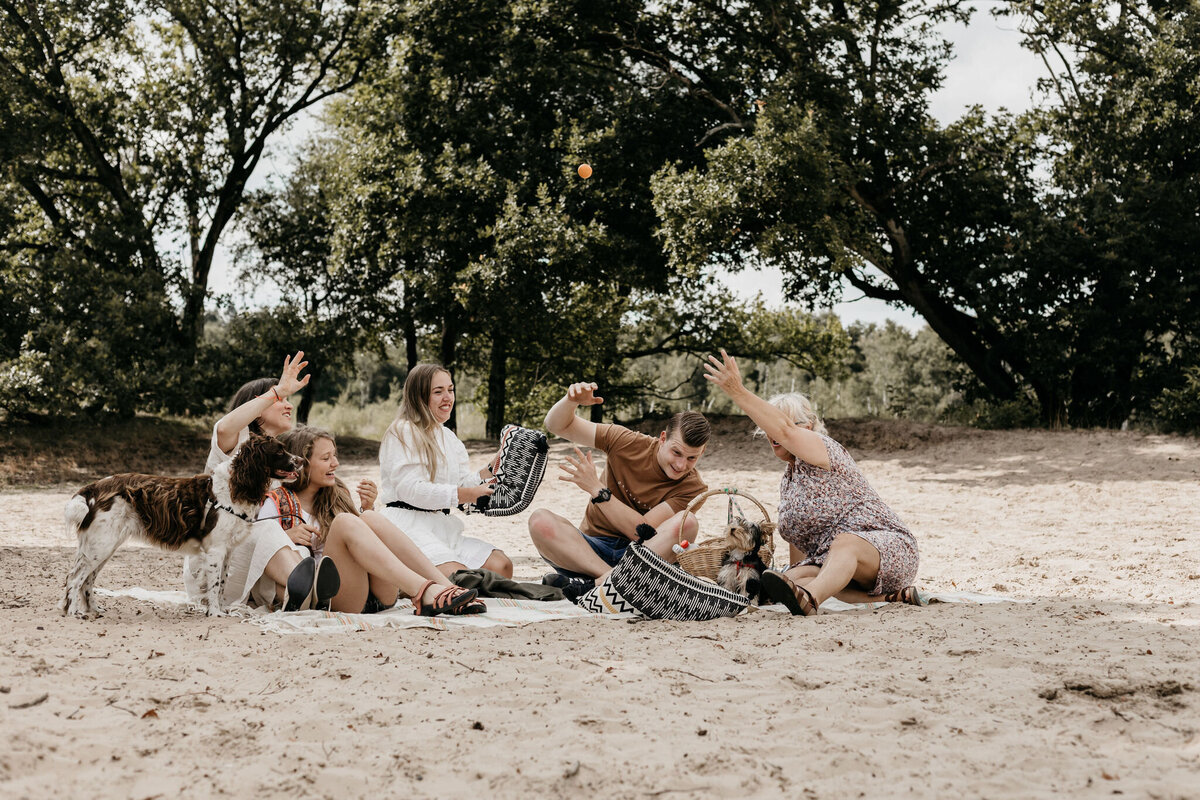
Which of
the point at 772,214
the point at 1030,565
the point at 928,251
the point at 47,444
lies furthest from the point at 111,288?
the point at 1030,565

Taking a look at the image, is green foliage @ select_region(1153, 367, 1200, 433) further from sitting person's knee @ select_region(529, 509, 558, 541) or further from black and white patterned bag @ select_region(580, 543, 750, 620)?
sitting person's knee @ select_region(529, 509, 558, 541)

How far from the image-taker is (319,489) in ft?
16.7

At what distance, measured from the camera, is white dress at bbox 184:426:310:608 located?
186 inches

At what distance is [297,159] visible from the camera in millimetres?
22438

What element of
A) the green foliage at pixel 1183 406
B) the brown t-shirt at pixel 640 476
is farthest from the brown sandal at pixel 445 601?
the green foliage at pixel 1183 406

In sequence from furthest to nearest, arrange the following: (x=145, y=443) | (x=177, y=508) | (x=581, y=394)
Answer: (x=145, y=443)
(x=581, y=394)
(x=177, y=508)

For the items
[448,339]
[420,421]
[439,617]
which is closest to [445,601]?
[439,617]

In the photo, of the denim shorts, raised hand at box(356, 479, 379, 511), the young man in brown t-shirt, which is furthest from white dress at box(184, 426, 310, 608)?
the denim shorts

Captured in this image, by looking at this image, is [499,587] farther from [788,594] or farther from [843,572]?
[843,572]

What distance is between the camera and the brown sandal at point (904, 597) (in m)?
5.22

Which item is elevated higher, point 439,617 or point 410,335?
point 410,335

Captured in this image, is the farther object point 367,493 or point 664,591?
point 367,493

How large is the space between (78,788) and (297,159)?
71.2ft

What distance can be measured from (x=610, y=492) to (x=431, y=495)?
111 centimetres
